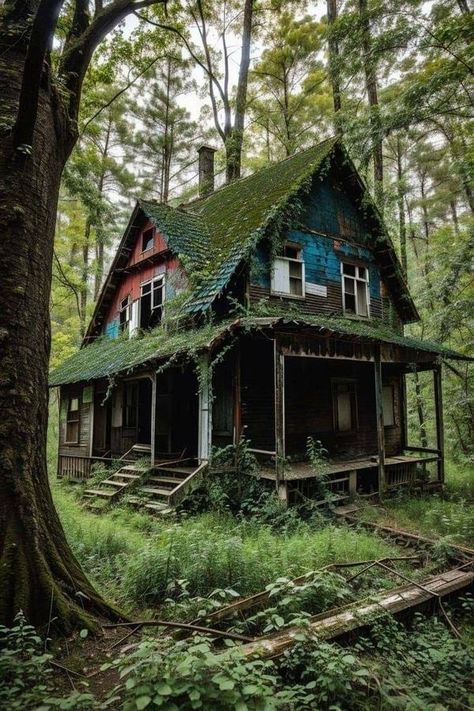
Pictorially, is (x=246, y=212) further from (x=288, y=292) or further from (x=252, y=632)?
(x=252, y=632)

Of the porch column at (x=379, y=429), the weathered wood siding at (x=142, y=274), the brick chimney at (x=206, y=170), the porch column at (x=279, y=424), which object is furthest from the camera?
the brick chimney at (x=206, y=170)

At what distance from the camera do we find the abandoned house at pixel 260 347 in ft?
32.8

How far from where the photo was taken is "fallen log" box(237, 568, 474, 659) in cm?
350

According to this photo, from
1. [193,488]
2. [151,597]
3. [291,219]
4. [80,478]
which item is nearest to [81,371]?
[80,478]

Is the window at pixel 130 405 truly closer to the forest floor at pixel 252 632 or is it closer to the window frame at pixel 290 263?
the window frame at pixel 290 263

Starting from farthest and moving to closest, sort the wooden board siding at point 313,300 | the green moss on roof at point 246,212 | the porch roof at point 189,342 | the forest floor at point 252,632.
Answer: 1. the wooden board siding at point 313,300
2. the green moss on roof at point 246,212
3. the porch roof at point 189,342
4. the forest floor at point 252,632

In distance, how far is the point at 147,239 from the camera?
15023 mm

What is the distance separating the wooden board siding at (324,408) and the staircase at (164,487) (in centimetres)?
332

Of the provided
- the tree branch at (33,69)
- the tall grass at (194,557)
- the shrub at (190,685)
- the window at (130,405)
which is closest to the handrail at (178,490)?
the tall grass at (194,557)

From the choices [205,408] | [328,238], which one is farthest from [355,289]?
[205,408]

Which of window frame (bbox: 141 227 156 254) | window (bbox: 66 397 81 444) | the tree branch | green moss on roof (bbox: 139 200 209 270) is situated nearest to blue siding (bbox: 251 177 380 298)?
green moss on roof (bbox: 139 200 209 270)

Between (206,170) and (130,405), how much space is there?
12.5 meters

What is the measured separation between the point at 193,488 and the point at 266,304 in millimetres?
4913

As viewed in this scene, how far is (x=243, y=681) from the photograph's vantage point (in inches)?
107
